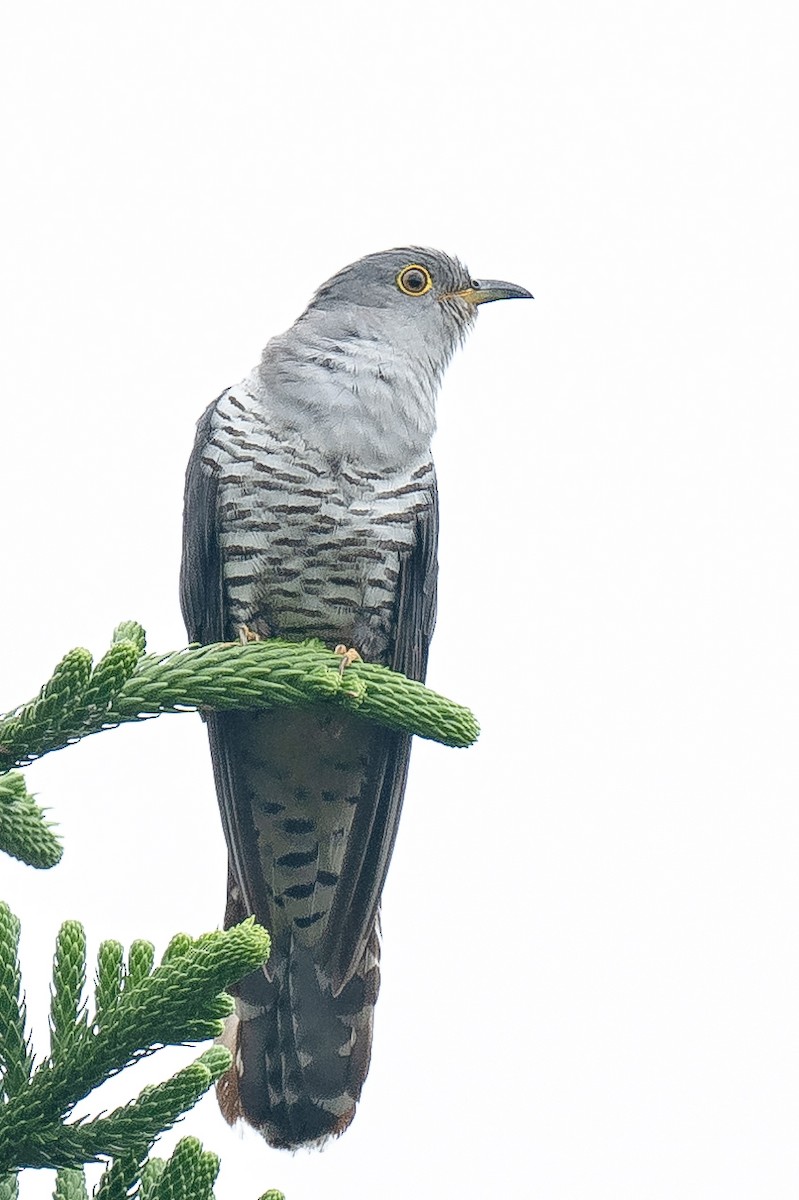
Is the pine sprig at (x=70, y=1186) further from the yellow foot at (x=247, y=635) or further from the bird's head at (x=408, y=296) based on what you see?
Result: the bird's head at (x=408, y=296)

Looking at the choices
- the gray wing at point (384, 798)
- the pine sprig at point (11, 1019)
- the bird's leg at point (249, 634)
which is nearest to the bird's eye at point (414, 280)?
the gray wing at point (384, 798)

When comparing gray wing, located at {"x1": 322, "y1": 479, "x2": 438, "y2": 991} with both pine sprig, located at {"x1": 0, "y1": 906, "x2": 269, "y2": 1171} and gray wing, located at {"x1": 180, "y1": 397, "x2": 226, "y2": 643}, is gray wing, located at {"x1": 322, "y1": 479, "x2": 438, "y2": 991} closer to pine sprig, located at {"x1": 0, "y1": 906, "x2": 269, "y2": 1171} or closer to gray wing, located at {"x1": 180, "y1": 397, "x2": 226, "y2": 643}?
gray wing, located at {"x1": 180, "y1": 397, "x2": 226, "y2": 643}

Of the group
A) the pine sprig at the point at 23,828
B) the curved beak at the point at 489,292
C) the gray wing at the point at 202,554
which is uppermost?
the curved beak at the point at 489,292

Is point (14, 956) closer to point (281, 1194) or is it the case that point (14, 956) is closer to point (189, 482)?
point (281, 1194)

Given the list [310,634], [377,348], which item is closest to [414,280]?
[377,348]

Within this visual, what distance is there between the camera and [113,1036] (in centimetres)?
172

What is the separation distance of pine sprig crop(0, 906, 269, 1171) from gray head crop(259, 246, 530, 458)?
7.76 ft

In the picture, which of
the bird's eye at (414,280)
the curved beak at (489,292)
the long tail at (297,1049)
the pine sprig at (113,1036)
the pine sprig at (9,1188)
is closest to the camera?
the pine sprig at (113,1036)

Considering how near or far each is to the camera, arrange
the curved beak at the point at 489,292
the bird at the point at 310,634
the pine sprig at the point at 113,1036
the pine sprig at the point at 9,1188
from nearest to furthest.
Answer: the pine sprig at the point at 113,1036
the pine sprig at the point at 9,1188
the bird at the point at 310,634
the curved beak at the point at 489,292

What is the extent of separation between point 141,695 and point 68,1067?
62 centimetres

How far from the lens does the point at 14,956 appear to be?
1.82 metres

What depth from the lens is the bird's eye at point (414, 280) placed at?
4.80 meters

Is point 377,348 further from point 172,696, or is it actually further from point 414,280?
point 172,696

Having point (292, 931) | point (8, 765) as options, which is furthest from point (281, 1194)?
point (292, 931)
